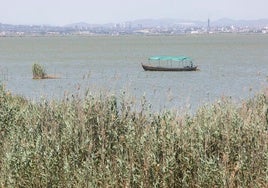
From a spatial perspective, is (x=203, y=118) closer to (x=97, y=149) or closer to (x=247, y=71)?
(x=97, y=149)

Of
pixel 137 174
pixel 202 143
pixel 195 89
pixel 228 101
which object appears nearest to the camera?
pixel 137 174

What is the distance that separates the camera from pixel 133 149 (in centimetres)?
1402

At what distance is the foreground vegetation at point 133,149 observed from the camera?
13.2 meters

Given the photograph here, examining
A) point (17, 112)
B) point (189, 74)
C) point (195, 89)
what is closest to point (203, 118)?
point (17, 112)

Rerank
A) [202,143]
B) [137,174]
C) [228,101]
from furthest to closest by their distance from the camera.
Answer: [228,101]
[202,143]
[137,174]

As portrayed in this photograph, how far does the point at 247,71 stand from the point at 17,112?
88979 millimetres

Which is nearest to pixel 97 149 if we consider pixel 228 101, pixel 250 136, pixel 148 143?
pixel 148 143

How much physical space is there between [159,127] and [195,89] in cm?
5836

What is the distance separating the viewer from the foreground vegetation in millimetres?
13250

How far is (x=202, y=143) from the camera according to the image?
1438 cm

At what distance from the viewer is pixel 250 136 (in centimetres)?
1456

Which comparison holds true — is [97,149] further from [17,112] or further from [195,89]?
[195,89]

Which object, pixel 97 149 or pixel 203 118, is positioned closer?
pixel 97 149

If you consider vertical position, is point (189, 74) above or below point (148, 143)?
below
